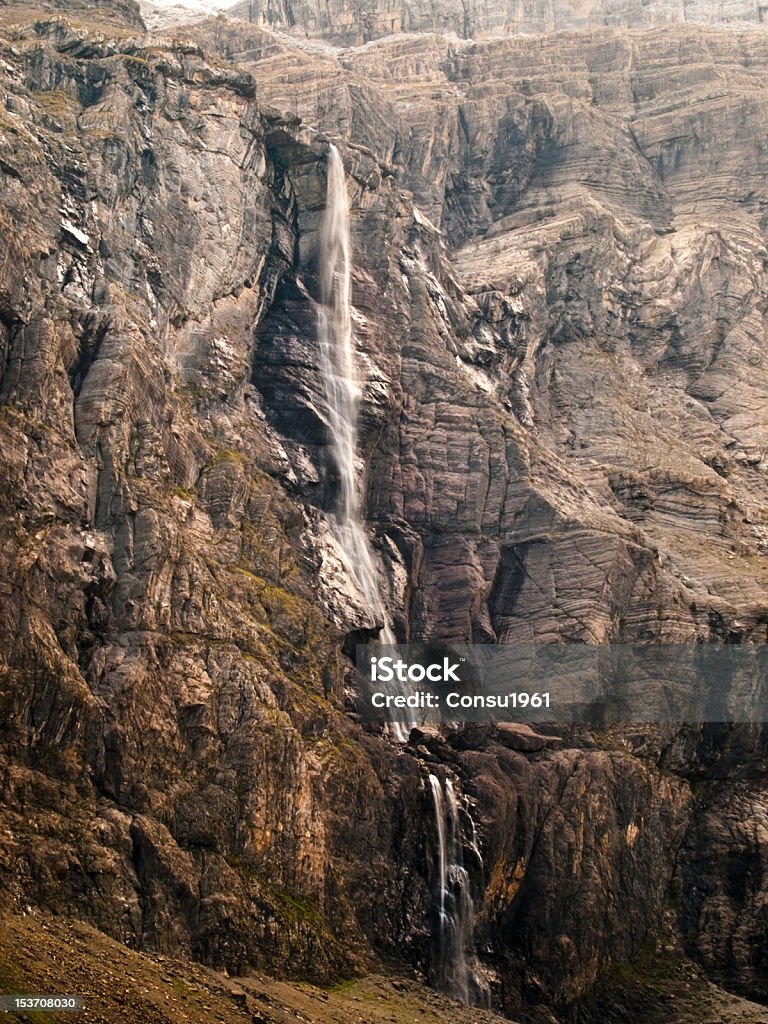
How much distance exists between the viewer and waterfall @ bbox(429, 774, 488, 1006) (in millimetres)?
117938

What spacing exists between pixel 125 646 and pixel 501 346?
220ft

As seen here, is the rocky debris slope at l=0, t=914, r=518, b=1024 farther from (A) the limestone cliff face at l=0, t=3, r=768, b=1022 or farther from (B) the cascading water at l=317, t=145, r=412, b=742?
(B) the cascading water at l=317, t=145, r=412, b=742

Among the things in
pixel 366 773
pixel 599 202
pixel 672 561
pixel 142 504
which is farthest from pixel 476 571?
pixel 599 202

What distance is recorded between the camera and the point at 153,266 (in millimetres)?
137000

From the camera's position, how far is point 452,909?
4739 inches

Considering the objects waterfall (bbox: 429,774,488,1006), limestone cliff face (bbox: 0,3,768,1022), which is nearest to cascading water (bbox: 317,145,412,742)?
limestone cliff face (bbox: 0,3,768,1022)

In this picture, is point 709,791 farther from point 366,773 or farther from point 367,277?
point 367,277

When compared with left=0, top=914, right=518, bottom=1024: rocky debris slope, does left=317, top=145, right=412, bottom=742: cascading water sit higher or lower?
higher
